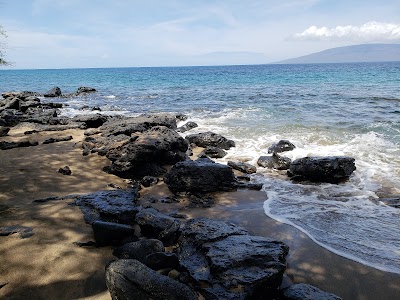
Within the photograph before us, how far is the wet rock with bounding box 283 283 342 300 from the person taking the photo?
11.2ft

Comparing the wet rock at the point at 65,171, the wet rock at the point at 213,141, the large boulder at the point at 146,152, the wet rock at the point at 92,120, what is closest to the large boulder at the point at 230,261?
the large boulder at the point at 146,152

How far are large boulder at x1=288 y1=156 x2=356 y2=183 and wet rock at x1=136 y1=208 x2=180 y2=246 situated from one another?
470cm

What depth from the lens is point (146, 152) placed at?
8.12 metres

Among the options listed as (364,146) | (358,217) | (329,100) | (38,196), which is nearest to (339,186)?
(358,217)

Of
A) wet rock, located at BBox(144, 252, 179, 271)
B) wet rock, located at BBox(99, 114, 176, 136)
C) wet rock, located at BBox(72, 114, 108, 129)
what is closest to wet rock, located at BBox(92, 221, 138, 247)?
wet rock, located at BBox(144, 252, 179, 271)

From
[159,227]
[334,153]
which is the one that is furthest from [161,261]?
[334,153]

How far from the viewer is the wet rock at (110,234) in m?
4.35

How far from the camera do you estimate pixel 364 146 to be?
11438 mm

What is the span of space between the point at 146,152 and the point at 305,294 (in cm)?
563

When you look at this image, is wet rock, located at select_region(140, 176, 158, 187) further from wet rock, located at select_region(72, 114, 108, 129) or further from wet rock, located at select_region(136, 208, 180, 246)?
wet rock, located at select_region(72, 114, 108, 129)

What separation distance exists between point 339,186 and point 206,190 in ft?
11.5

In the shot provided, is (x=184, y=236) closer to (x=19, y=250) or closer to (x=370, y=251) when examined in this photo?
(x=19, y=250)

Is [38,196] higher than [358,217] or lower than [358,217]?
higher

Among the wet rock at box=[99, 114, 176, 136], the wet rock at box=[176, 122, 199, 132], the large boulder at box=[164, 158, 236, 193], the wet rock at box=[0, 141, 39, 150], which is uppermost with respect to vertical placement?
the wet rock at box=[99, 114, 176, 136]
